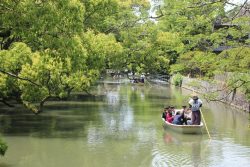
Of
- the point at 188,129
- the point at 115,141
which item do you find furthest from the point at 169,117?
the point at 115,141

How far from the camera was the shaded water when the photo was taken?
15699mm

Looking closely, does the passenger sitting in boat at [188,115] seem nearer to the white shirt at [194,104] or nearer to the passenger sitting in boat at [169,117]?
the passenger sitting in boat at [169,117]

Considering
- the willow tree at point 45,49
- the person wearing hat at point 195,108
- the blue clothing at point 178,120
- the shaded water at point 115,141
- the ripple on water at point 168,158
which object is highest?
the willow tree at point 45,49

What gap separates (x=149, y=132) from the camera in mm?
21484

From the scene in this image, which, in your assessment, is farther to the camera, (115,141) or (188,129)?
(188,129)

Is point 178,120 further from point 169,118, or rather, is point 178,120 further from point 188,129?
point 188,129

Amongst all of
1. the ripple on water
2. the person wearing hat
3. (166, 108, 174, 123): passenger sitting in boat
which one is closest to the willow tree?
the ripple on water

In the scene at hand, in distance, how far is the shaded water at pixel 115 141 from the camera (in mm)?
15699

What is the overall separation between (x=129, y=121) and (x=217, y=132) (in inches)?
214

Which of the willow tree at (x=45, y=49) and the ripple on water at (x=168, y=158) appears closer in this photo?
the willow tree at (x=45, y=49)

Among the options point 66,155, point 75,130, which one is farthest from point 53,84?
point 66,155

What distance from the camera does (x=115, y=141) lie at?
19.0 m

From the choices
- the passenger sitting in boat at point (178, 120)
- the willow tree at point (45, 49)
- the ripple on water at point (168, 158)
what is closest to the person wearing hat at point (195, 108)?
the passenger sitting in boat at point (178, 120)

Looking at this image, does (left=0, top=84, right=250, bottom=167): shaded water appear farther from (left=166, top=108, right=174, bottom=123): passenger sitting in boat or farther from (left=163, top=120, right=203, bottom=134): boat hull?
(left=166, top=108, right=174, bottom=123): passenger sitting in boat
